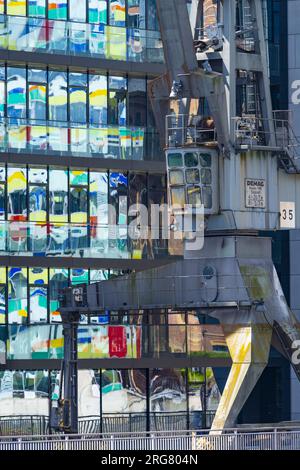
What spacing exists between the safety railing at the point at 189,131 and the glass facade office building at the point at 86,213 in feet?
33.0

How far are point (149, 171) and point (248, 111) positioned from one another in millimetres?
11415

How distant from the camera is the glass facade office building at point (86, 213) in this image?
81.1 meters

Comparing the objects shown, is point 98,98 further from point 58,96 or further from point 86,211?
point 86,211

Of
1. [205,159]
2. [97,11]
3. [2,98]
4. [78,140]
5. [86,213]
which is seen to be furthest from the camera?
[97,11]

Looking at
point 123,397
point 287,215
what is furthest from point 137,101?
point 287,215

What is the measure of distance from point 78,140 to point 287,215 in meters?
11.5

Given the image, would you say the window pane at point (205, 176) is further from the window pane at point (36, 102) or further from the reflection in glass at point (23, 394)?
the reflection in glass at point (23, 394)

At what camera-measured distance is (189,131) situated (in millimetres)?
72312

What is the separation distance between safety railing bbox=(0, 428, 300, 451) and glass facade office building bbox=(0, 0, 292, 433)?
598 inches

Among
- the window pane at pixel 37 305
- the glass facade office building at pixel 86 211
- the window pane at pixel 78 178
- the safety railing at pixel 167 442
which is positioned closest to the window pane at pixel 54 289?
the glass facade office building at pixel 86 211

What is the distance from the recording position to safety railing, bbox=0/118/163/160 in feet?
266

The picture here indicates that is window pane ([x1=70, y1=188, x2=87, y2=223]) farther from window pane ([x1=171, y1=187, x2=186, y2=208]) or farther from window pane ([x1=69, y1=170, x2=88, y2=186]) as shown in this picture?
window pane ([x1=171, y1=187, x2=186, y2=208])
